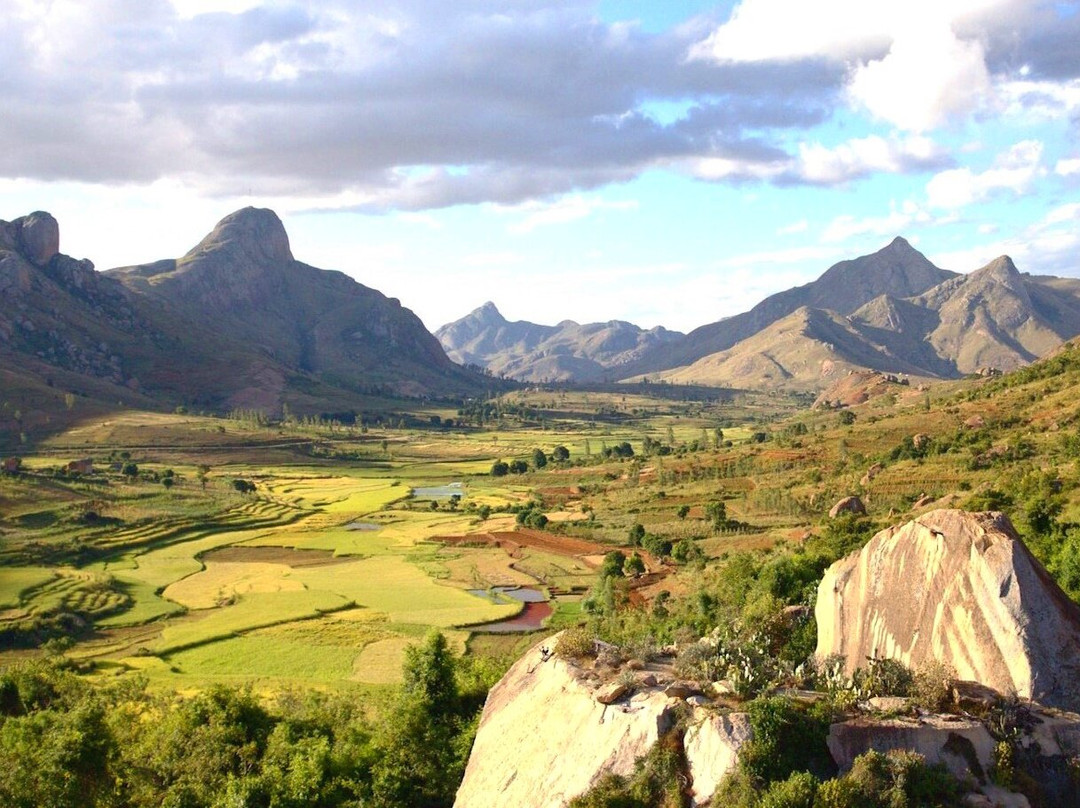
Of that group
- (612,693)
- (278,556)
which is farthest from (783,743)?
(278,556)

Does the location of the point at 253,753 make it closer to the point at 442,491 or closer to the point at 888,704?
the point at 888,704

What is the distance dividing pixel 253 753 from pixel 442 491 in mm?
114209

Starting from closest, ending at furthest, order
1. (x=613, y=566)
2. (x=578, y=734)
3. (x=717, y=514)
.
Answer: (x=578, y=734)
(x=613, y=566)
(x=717, y=514)

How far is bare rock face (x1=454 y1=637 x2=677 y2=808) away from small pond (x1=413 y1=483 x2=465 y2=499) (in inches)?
4388

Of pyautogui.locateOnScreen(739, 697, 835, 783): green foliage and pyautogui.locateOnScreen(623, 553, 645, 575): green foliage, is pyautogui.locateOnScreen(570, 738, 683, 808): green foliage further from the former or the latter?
pyautogui.locateOnScreen(623, 553, 645, 575): green foliage

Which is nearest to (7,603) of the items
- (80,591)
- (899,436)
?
(80,591)

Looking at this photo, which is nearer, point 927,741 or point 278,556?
point 927,741

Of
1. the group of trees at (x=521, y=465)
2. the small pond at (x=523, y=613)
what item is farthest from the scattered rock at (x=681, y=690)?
the group of trees at (x=521, y=465)

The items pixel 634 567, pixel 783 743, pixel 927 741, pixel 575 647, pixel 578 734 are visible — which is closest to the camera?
pixel 927 741

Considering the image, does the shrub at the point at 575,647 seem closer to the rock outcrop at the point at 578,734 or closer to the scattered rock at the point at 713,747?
the rock outcrop at the point at 578,734

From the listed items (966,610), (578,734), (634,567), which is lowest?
(634,567)

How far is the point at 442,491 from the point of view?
481 ft

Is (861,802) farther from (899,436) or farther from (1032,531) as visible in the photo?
(899,436)

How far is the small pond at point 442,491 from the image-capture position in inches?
5522
